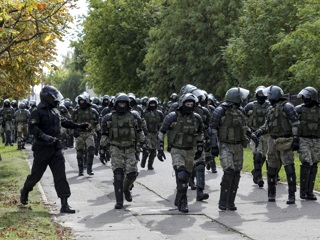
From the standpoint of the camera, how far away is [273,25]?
37812mm

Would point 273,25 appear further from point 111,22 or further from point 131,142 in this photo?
point 131,142

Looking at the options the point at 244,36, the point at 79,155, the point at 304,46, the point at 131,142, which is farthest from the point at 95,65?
the point at 131,142

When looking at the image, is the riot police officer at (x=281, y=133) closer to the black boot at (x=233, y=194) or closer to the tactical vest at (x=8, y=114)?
the black boot at (x=233, y=194)

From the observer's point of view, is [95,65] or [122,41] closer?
[122,41]

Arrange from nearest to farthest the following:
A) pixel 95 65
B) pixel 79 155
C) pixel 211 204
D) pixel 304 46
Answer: pixel 211 204 → pixel 79 155 → pixel 304 46 → pixel 95 65

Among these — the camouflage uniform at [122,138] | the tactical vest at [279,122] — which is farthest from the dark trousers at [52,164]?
the tactical vest at [279,122]

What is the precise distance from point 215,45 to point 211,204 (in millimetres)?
30923

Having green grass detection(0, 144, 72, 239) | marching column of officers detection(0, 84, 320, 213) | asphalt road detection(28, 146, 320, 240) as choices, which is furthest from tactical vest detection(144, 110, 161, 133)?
marching column of officers detection(0, 84, 320, 213)

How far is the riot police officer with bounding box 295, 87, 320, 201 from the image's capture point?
13.2 metres

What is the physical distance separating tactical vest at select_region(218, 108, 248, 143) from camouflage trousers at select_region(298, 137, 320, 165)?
1512mm

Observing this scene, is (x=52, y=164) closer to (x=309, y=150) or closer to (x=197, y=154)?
(x=197, y=154)

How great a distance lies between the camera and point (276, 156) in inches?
521

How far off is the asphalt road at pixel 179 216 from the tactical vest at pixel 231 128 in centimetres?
112

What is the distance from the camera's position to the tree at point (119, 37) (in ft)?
187
